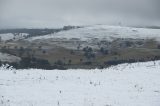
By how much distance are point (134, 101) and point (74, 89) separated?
4.06 m

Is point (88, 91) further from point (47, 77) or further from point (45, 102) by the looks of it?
point (47, 77)

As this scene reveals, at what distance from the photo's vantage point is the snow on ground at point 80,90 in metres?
14.6

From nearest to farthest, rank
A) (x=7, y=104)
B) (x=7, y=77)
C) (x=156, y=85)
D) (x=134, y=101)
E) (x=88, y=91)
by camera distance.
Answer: (x=7, y=104)
(x=134, y=101)
(x=88, y=91)
(x=156, y=85)
(x=7, y=77)

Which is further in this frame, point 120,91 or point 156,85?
point 156,85

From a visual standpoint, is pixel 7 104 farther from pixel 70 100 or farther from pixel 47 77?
pixel 47 77

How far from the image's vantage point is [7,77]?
21609 mm

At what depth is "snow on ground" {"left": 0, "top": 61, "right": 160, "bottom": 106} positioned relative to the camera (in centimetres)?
1461

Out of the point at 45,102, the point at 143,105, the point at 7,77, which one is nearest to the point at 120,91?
the point at 143,105

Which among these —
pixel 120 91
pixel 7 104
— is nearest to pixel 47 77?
pixel 120 91

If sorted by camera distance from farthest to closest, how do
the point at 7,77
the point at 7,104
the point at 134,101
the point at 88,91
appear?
the point at 7,77 → the point at 88,91 → the point at 134,101 → the point at 7,104

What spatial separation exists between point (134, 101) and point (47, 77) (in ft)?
28.6

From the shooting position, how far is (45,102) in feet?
47.3

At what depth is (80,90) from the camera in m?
17.5

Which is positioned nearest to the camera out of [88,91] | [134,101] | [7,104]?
[7,104]
